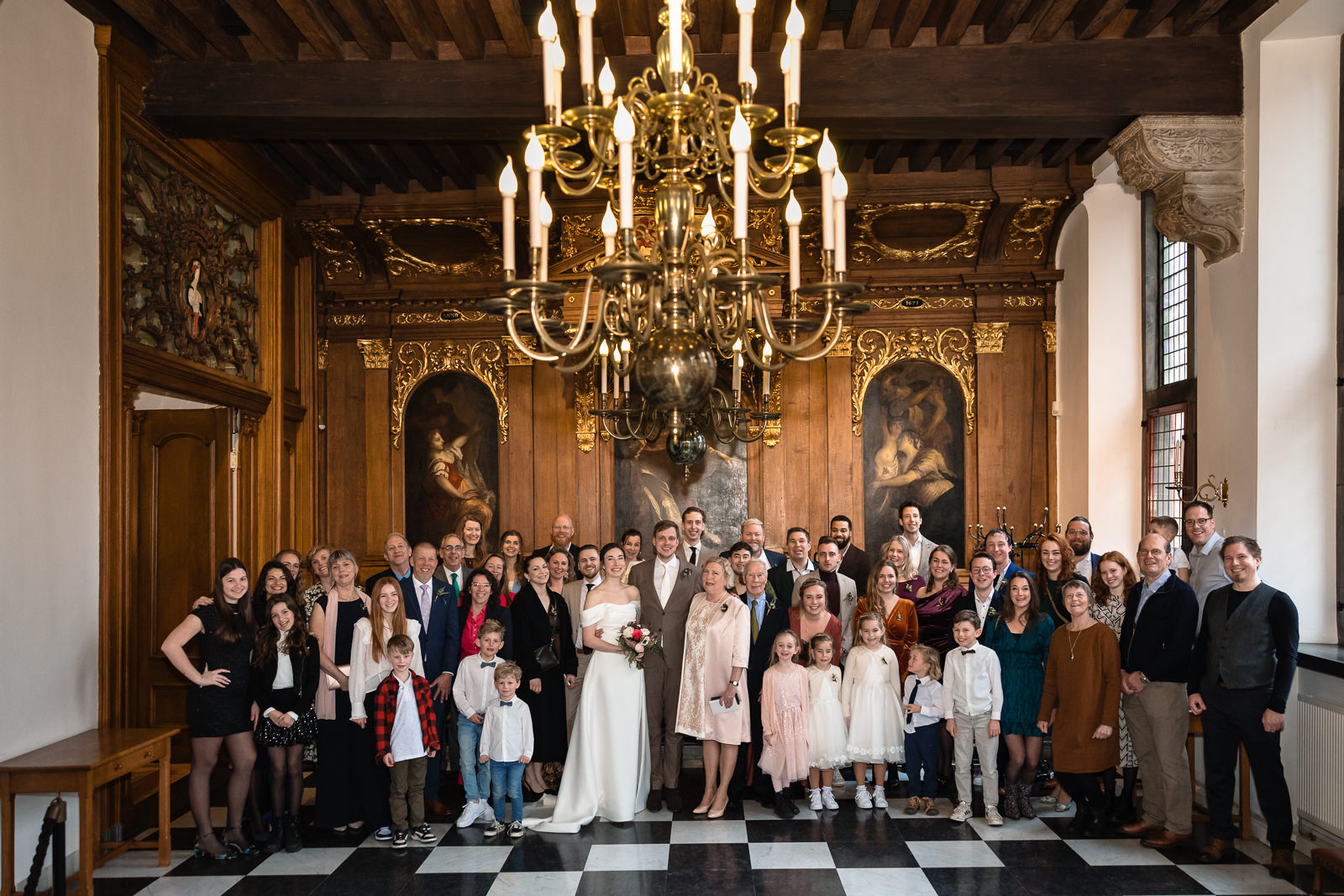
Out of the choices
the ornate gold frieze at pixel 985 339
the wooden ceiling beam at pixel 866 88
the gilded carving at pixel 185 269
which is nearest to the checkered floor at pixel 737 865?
the gilded carving at pixel 185 269

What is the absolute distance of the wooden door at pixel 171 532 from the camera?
744 centimetres

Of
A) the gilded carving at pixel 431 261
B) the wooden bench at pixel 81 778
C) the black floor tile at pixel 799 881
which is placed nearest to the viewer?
the wooden bench at pixel 81 778

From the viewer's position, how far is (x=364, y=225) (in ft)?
31.2

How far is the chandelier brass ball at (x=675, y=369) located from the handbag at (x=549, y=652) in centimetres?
310

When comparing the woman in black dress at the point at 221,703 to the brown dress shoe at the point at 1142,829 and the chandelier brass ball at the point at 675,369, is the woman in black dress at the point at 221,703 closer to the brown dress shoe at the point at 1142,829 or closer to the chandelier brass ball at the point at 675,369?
the chandelier brass ball at the point at 675,369

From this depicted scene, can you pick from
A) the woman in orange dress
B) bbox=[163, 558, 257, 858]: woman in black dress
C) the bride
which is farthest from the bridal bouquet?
bbox=[163, 558, 257, 858]: woman in black dress

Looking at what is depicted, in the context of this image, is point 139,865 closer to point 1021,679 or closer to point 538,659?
point 538,659

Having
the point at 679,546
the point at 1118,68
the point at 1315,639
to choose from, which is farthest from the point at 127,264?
the point at 1315,639

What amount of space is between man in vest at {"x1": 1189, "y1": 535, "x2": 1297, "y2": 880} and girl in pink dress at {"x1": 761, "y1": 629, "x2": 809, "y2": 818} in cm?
211

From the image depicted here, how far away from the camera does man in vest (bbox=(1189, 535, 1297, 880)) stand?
15.9ft

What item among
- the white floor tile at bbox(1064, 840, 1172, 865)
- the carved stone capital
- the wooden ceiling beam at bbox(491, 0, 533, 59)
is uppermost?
the wooden ceiling beam at bbox(491, 0, 533, 59)

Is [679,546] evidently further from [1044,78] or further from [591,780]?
[1044,78]

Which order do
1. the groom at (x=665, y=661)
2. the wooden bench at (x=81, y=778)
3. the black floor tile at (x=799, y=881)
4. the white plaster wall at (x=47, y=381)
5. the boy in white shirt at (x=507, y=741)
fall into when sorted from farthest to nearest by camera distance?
1. the groom at (x=665, y=661)
2. the boy in white shirt at (x=507, y=741)
3. the white plaster wall at (x=47, y=381)
4. the black floor tile at (x=799, y=881)
5. the wooden bench at (x=81, y=778)

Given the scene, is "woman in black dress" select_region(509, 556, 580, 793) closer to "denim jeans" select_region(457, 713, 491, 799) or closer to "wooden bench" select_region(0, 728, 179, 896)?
"denim jeans" select_region(457, 713, 491, 799)
